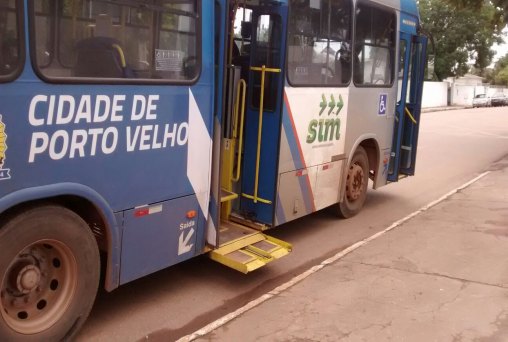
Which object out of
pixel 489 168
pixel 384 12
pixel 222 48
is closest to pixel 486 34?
pixel 489 168

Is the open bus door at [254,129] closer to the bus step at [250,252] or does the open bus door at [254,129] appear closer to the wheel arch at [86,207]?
the bus step at [250,252]

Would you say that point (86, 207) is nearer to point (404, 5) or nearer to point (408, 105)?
point (404, 5)

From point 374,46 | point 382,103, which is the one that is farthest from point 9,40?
point 382,103

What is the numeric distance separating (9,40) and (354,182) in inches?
206

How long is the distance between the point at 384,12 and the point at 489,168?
710cm

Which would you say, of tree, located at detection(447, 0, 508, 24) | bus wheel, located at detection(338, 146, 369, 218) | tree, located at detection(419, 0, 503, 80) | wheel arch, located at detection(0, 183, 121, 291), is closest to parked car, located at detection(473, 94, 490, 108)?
tree, located at detection(419, 0, 503, 80)

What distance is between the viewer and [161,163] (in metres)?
4.04

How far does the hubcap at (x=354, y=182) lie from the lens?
720 centimetres

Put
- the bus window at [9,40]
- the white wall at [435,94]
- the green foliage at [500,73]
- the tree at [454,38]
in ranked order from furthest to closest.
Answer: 1. the green foliage at [500,73]
2. the tree at [454,38]
3. the white wall at [435,94]
4. the bus window at [9,40]

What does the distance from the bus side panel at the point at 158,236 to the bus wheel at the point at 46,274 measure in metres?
0.28

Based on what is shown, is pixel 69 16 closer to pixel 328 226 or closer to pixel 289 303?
pixel 289 303

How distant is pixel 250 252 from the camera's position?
502cm

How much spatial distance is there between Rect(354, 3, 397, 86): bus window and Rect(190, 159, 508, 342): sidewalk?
6.81 ft

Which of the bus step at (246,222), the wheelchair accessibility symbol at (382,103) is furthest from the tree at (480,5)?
the bus step at (246,222)
